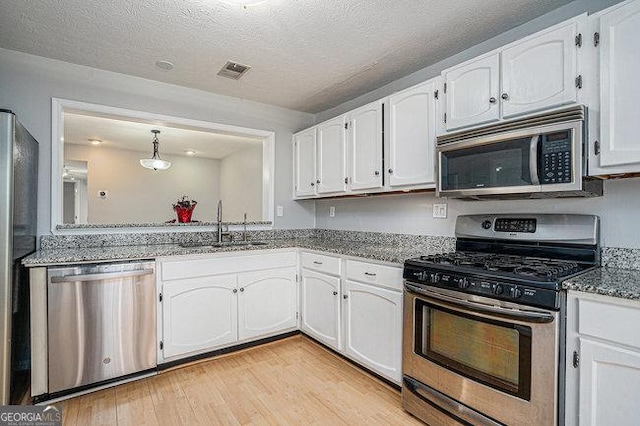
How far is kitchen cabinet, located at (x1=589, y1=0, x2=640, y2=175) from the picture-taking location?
4.36 ft

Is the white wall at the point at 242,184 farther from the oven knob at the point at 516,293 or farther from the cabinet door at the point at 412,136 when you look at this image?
the oven knob at the point at 516,293

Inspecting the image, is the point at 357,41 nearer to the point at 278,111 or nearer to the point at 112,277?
the point at 278,111

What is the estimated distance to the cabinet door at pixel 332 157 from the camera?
284 centimetres

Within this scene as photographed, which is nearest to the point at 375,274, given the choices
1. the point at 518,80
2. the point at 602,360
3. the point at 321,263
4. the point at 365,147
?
the point at 321,263

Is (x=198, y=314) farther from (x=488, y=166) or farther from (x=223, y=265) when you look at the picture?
(x=488, y=166)

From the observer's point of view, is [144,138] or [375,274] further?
[144,138]

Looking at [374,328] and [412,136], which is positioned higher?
[412,136]

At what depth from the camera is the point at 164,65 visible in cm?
247

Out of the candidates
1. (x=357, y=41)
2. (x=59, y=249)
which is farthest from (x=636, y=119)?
(x=59, y=249)

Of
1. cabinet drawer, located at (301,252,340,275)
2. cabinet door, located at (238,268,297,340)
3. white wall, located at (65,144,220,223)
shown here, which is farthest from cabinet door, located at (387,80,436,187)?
white wall, located at (65,144,220,223)

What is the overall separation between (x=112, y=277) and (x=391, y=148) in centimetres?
211

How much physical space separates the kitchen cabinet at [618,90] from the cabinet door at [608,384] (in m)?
0.75

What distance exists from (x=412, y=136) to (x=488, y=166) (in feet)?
1.97

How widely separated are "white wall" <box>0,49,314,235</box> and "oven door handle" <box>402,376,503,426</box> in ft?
8.77
